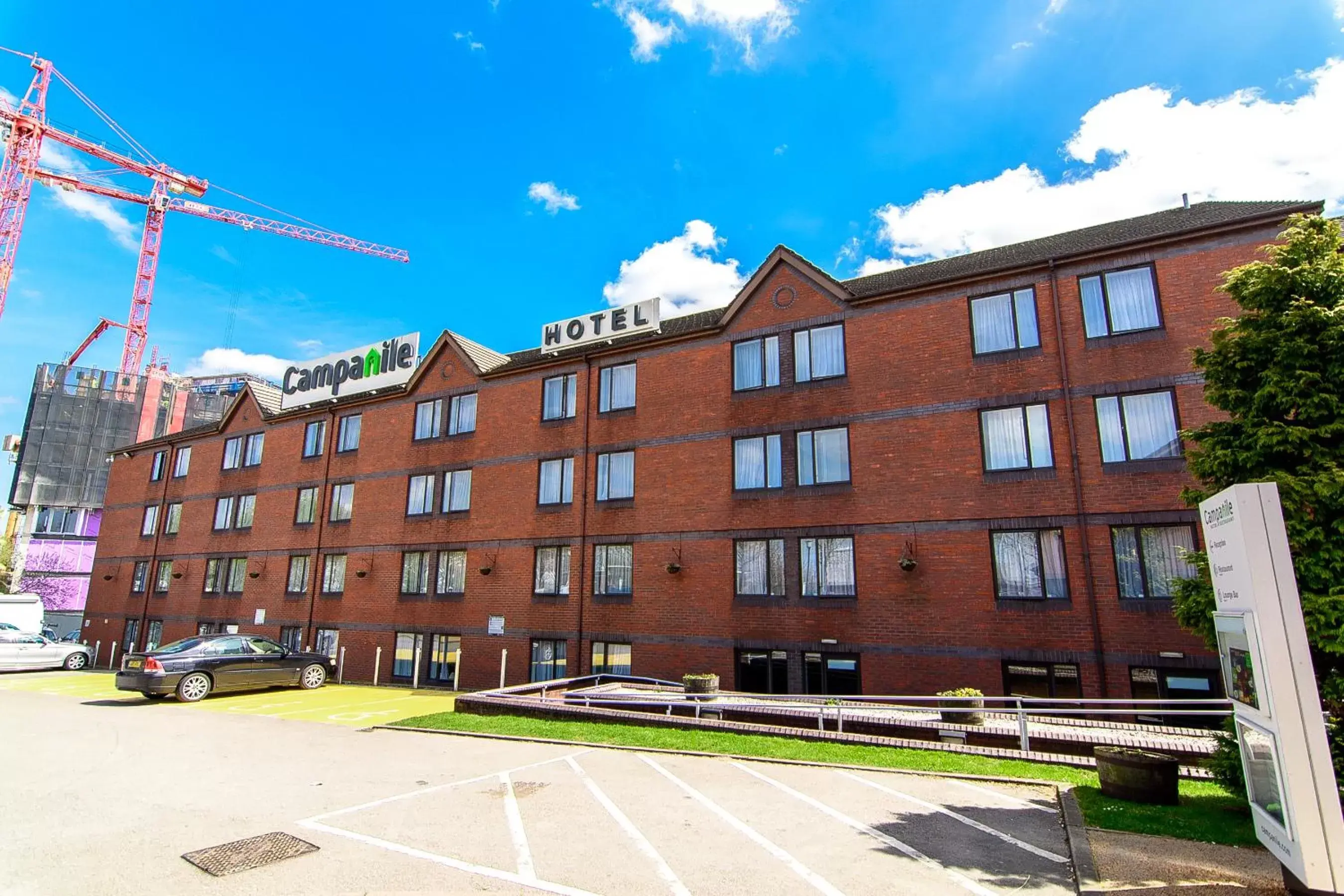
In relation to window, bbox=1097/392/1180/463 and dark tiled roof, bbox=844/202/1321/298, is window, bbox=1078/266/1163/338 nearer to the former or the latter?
dark tiled roof, bbox=844/202/1321/298

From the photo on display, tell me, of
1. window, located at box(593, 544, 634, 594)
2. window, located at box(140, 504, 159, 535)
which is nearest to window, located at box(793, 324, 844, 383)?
window, located at box(593, 544, 634, 594)

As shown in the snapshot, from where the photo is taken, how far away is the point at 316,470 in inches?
1188

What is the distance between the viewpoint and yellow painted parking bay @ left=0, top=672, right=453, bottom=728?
56.9ft

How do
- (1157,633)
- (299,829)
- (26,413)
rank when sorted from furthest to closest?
(26,413) < (1157,633) < (299,829)

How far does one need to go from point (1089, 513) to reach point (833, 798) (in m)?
10.4

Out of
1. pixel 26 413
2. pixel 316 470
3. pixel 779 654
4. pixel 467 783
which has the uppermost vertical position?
pixel 26 413

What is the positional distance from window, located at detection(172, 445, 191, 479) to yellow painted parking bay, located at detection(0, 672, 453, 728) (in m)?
11.9

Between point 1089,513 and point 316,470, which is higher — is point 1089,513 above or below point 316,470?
below

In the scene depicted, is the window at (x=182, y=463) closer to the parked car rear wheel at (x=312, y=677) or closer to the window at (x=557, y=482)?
the parked car rear wheel at (x=312, y=677)

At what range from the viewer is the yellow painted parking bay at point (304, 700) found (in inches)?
682

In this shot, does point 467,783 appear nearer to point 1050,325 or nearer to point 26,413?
point 1050,325

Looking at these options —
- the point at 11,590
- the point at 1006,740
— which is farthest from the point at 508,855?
the point at 11,590

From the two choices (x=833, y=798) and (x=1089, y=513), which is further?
(x=1089, y=513)

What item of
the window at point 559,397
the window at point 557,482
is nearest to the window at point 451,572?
the window at point 557,482
